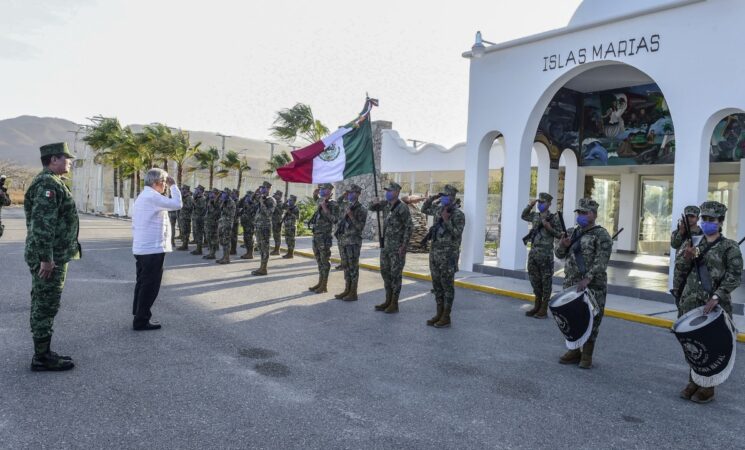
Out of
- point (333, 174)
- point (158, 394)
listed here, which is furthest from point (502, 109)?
point (158, 394)

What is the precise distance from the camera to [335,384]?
4.78m

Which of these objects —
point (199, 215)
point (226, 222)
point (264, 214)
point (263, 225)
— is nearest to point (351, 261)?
point (263, 225)

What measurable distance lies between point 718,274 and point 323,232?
6.25m

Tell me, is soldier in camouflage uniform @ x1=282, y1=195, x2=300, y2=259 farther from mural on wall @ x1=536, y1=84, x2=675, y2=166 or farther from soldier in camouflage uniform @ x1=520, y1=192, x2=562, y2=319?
soldier in camouflage uniform @ x1=520, y1=192, x2=562, y2=319

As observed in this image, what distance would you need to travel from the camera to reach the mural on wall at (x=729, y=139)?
40.0 ft

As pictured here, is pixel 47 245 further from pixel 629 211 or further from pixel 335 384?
pixel 629 211

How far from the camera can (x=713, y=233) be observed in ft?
16.1

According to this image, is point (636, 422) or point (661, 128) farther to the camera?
point (661, 128)

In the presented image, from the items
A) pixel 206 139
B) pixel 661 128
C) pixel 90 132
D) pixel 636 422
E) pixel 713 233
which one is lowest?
pixel 636 422

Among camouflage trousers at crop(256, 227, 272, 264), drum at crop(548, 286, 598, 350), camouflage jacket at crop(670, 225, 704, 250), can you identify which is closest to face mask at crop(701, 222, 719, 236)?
camouflage jacket at crop(670, 225, 704, 250)

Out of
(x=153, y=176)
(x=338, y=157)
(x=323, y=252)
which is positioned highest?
(x=338, y=157)

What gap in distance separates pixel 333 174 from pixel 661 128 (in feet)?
28.8

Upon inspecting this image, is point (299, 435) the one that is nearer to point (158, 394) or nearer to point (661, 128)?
point (158, 394)

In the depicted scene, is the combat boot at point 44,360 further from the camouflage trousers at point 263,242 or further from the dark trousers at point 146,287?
the camouflage trousers at point 263,242
